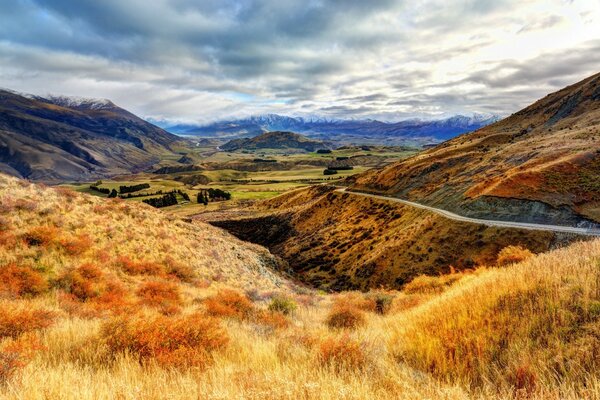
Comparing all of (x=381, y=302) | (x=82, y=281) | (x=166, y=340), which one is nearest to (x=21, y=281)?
(x=82, y=281)

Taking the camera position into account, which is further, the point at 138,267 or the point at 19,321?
the point at 138,267

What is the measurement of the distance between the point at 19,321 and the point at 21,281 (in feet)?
25.3

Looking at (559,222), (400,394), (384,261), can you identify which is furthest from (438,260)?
(400,394)

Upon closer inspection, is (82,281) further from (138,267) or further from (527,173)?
(527,173)

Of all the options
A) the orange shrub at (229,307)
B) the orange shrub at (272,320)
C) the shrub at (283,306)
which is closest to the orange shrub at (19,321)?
the orange shrub at (229,307)

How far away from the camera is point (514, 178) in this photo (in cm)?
4481

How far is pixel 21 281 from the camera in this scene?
1388 centimetres

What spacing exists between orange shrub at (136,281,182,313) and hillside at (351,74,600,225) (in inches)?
1568

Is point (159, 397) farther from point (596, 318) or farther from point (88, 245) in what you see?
point (88, 245)

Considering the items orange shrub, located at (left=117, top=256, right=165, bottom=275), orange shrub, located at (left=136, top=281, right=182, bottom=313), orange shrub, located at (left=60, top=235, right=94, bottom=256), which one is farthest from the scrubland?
orange shrub, located at (left=117, top=256, right=165, bottom=275)

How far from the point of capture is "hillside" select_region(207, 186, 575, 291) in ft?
124

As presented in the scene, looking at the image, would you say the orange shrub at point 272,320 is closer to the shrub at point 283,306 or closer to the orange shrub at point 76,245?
the shrub at point 283,306

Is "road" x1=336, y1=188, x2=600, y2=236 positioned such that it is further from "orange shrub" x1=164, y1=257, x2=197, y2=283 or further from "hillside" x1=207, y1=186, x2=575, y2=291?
"orange shrub" x1=164, y1=257, x2=197, y2=283

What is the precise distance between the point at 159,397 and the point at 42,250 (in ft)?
59.2
